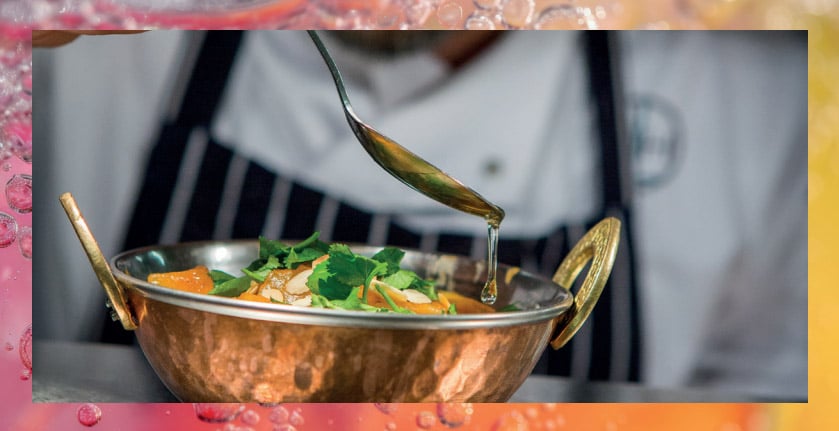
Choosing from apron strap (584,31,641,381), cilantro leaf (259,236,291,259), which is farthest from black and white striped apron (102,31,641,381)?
cilantro leaf (259,236,291,259)

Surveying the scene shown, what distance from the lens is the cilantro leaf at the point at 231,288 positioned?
497 mm

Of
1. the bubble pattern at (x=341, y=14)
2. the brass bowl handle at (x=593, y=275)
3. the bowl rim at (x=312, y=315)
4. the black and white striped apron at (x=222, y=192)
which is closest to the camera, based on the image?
the bowl rim at (x=312, y=315)

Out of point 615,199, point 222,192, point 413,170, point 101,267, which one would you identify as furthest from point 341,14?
point 615,199

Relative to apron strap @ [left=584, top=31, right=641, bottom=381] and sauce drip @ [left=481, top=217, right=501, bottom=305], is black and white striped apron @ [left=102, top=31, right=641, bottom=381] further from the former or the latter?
sauce drip @ [left=481, top=217, right=501, bottom=305]

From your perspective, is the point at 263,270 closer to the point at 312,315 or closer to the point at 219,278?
the point at 219,278

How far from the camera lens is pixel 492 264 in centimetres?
57

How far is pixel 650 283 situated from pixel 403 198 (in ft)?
1.44

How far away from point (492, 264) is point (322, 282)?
0.50 ft

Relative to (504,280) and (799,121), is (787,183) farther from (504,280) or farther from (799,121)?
(504,280)

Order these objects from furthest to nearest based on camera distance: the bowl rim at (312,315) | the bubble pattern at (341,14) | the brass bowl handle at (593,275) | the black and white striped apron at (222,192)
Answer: the black and white striped apron at (222,192) → the bubble pattern at (341,14) → the brass bowl handle at (593,275) → the bowl rim at (312,315)

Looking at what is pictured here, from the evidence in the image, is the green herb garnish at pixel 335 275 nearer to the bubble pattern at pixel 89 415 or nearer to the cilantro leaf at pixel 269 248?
the cilantro leaf at pixel 269 248

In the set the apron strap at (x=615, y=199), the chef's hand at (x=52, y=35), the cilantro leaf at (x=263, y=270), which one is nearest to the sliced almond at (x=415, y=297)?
the cilantro leaf at (x=263, y=270)

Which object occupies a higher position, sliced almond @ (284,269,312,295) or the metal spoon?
the metal spoon

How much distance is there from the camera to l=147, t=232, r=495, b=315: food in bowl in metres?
0.48
